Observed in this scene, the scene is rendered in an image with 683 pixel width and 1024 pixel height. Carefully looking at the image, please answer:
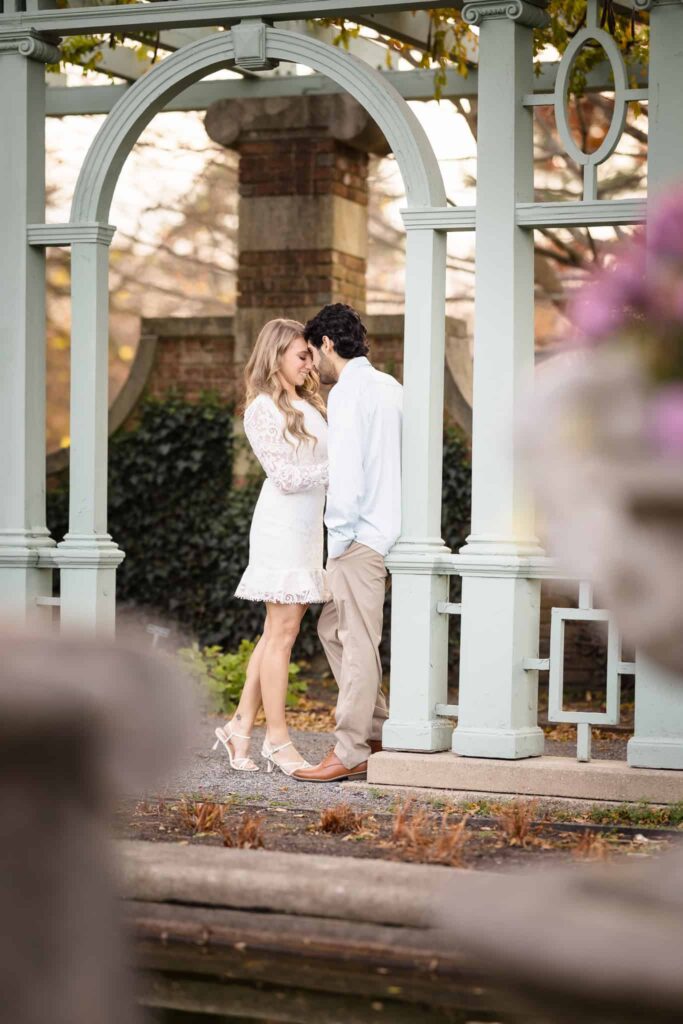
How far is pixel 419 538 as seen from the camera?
675 centimetres

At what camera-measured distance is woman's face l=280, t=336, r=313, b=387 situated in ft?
22.9

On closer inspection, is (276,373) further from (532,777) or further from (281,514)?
(532,777)

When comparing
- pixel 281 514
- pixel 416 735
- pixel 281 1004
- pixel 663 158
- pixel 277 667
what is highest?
pixel 663 158

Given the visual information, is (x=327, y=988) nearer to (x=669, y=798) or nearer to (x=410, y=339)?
(x=669, y=798)

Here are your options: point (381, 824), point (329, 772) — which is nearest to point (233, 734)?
point (329, 772)

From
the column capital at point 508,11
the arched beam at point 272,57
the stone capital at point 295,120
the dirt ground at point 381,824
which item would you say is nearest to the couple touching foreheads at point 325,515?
the dirt ground at point 381,824

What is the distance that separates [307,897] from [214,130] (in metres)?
7.71

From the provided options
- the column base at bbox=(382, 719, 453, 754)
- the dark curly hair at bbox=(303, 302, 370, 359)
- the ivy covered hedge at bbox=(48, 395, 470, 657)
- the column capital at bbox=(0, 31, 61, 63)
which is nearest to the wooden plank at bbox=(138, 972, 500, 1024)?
the column base at bbox=(382, 719, 453, 754)

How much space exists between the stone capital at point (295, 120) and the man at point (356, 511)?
4.21m

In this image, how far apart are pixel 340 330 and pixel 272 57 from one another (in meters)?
1.25

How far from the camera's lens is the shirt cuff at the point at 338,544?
6.77 meters

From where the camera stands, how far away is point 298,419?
6977mm

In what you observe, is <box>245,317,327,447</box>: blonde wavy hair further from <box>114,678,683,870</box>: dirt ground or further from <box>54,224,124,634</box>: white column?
<box>114,678,683,870</box>: dirt ground

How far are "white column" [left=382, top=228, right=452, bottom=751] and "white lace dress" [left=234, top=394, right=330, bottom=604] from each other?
1.38ft
